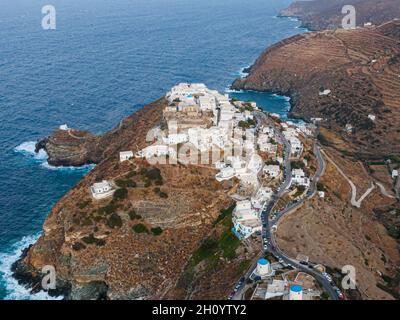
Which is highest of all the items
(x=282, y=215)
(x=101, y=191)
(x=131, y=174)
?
(x=131, y=174)

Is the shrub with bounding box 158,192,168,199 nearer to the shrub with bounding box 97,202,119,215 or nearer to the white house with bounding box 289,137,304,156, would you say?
the shrub with bounding box 97,202,119,215

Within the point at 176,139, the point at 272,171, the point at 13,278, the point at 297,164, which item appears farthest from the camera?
the point at 297,164

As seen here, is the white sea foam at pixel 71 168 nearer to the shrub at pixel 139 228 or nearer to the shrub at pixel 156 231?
the shrub at pixel 139 228

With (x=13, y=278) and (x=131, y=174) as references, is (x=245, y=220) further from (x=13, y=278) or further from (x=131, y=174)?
(x=13, y=278)

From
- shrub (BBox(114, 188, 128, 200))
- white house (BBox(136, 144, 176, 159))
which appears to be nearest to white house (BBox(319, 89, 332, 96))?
white house (BBox(136, 144, 176, 159))

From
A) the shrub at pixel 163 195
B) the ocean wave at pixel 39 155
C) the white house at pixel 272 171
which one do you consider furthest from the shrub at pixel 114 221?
the ocean wave at pixel 39 155

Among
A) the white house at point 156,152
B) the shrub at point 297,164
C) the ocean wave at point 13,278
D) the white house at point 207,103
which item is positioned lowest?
the ocean wave at point 13,278

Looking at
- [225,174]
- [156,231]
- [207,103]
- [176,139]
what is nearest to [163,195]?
[156,231]
